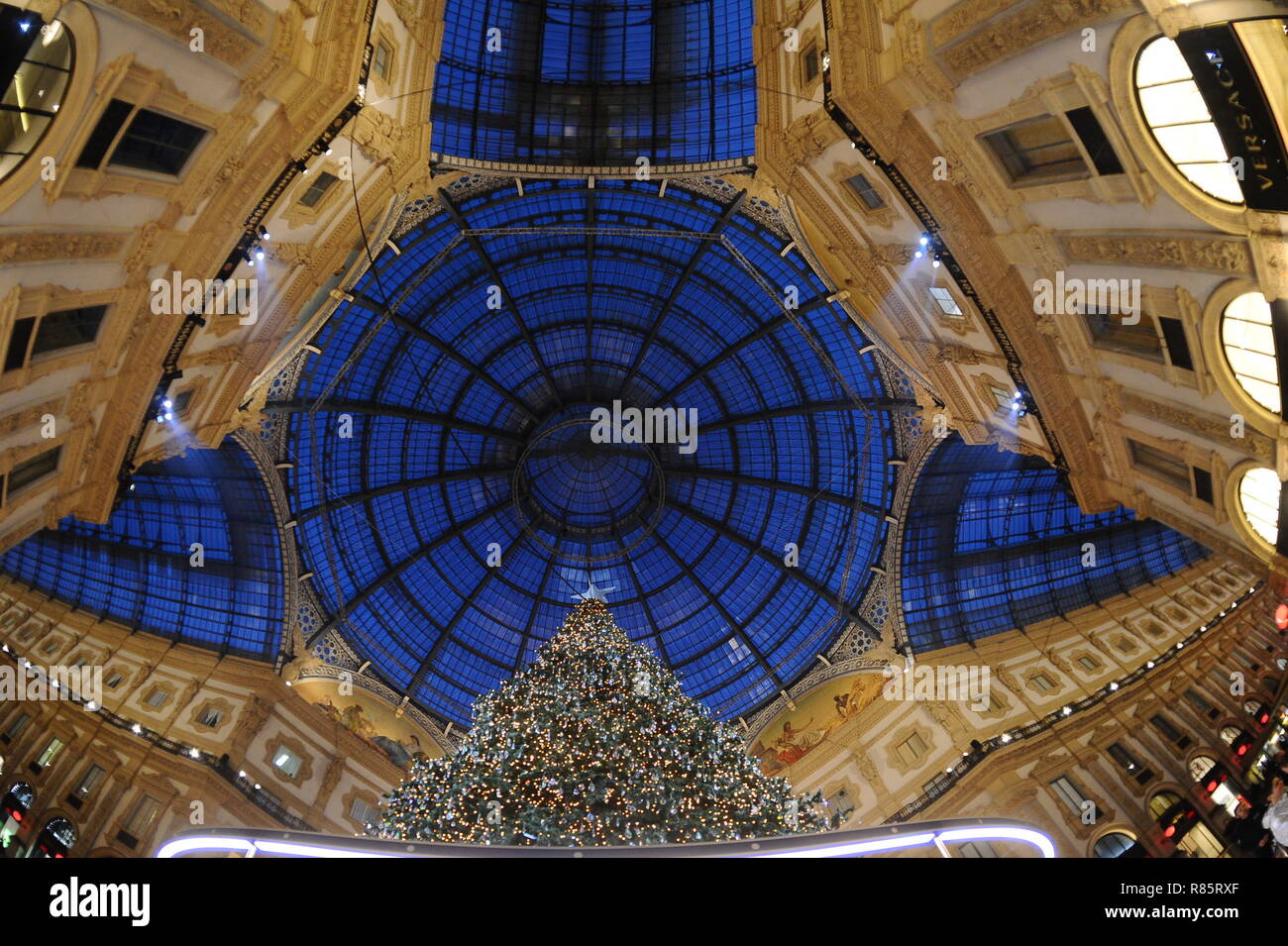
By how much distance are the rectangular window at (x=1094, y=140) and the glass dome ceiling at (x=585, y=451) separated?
51.9 ft

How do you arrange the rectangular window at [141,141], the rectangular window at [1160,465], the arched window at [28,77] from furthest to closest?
1. the rectangular window at [1160,465]
2. the rectangular window at [141,141]
3. the arched window at [28,77]

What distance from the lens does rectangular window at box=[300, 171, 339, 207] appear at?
20703 mm

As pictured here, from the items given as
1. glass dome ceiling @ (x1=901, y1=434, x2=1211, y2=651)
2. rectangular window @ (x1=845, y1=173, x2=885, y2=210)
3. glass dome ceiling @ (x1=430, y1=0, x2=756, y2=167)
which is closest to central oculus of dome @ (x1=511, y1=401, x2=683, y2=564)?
glass dome ceiling @ (x1=901, y1=434, x2=1211, y2=651)

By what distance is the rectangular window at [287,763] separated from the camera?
1294 inches

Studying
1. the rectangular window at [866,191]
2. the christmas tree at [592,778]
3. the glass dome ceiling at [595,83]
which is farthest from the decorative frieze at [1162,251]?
the christmas tree at [592,778]

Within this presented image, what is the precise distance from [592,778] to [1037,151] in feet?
52.9

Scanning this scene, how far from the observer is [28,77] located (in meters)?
12.3

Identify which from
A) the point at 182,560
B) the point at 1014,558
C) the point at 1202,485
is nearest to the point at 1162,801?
the point at 1014,558

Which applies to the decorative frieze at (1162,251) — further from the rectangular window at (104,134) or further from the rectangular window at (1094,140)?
the rectangular window at (104,134)

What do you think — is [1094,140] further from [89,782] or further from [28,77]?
[89,782]
